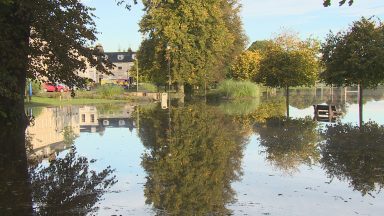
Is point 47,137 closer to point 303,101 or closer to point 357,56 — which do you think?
point 357,56

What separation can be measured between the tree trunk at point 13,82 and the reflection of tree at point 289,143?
235 inches

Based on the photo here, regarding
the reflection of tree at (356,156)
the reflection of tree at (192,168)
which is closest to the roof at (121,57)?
the reflection of tree at (192,168)

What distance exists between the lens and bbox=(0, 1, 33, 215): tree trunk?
467 inches

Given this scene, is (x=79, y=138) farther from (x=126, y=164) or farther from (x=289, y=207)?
(x=289, y=207)

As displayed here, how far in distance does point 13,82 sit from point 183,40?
36403 millimetres

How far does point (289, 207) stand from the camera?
719 cm

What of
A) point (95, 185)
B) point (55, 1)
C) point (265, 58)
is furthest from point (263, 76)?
point (95, 185)

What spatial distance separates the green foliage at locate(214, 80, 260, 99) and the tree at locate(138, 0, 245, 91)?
8.77 ft

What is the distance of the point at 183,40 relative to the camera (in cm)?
5262

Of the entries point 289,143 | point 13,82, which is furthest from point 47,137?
point 289,143

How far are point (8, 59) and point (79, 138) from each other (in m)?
4.12

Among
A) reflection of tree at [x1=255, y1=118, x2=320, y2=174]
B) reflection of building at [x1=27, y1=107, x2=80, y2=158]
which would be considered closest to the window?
reflection of building at [x1=27, y1=107, x2=80, y2=158]

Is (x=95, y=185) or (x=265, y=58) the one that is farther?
(x=265, y=58)

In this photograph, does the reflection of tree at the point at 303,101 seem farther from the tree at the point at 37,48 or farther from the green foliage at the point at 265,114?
the tree at the point at 37,48
